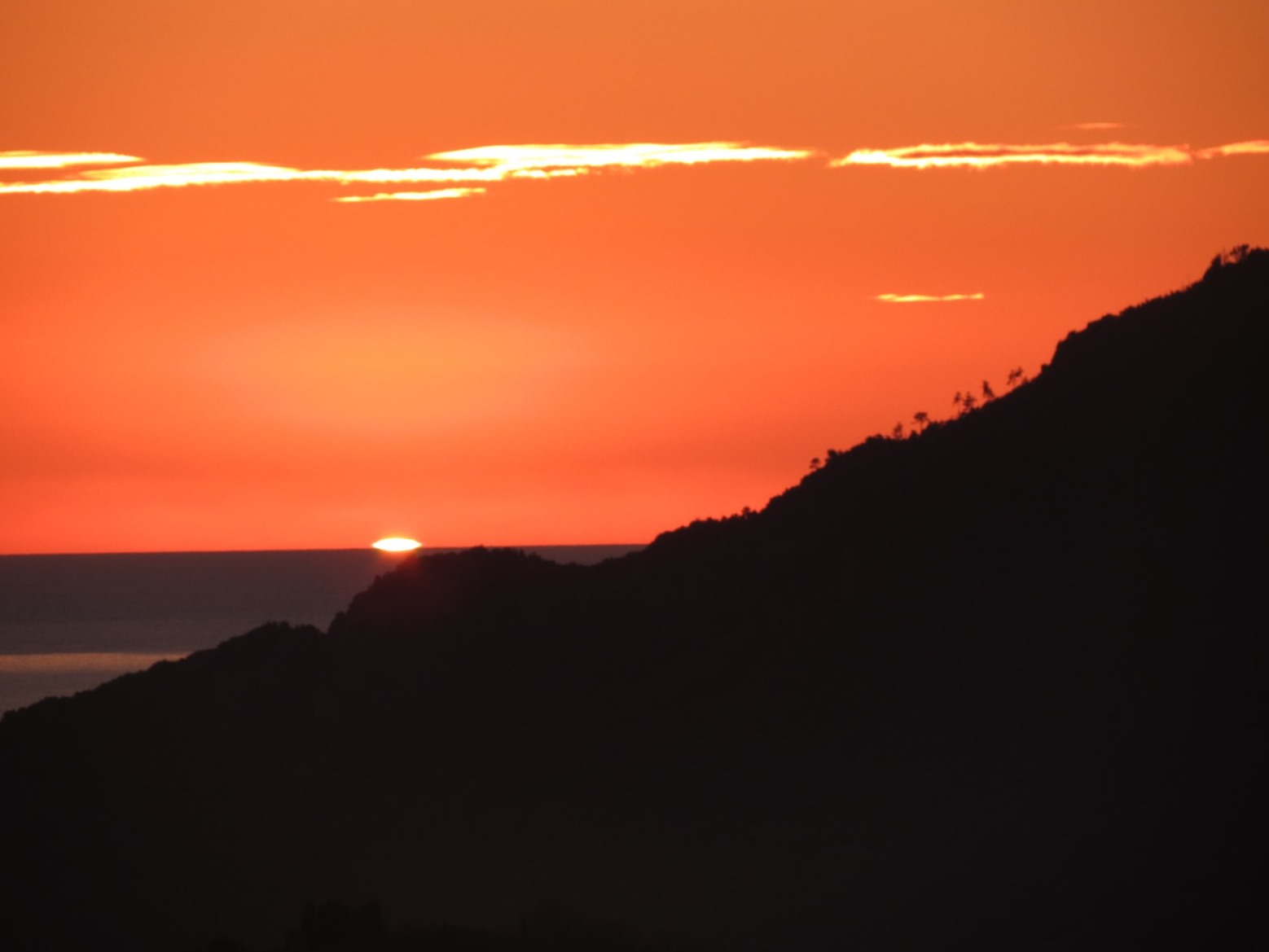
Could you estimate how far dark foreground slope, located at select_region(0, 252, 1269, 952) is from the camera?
48.2 m

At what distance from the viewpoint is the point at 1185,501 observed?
52594mm

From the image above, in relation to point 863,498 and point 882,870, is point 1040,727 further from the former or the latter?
point 863,498

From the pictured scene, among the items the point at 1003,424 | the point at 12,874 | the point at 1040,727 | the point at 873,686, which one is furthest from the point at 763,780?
the point at 12,874

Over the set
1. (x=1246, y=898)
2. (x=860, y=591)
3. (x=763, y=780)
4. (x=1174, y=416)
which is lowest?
(x=1246, y=898)

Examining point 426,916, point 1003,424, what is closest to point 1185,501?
point 1003,424

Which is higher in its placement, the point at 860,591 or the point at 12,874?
the point at 860,591

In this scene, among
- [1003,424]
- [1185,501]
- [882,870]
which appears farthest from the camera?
[1003,424]

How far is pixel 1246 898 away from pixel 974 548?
45.0 ft

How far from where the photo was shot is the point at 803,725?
54031 millimetres

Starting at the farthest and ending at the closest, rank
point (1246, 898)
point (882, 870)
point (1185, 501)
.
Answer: point (1185, 501) < point (882, 870) < point (1246, 898)

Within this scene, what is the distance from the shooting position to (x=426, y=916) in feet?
166

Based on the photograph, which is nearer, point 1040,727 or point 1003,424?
point 1040,727

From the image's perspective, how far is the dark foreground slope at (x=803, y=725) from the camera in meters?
48.2

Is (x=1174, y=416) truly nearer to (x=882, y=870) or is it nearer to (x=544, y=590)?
(x=882, y=870)
